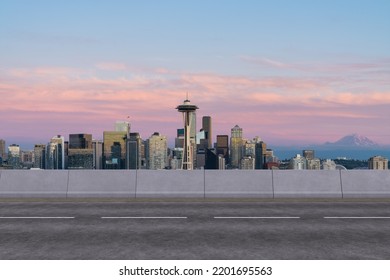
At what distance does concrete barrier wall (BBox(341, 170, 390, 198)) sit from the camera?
17.7 metres

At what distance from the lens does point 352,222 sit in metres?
12.1

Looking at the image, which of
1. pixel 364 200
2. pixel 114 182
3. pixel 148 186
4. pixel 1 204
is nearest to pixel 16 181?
pixel 1 204

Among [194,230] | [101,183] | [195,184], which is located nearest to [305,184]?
[195,184]

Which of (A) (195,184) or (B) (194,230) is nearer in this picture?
(B) (194,230)

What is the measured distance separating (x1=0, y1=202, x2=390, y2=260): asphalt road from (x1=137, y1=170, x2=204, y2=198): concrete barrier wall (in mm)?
1670

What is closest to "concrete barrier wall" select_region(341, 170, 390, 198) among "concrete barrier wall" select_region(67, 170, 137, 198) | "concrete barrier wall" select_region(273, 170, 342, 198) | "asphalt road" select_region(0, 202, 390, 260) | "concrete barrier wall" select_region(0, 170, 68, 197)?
"concrete barrier wall" select_region(273, 170, 342, 198)

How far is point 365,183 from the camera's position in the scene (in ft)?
58.8

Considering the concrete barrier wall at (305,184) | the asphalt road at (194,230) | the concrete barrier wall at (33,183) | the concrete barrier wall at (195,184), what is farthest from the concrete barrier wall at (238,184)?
the concrete barrier wall at (33,183)

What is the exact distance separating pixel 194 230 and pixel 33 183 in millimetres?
9134

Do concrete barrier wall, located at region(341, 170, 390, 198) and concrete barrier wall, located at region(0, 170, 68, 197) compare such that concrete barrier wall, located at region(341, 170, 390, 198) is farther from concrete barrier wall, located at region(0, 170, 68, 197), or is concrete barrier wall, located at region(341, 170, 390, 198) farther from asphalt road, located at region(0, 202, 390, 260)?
concrete barrier wall, located at region(0, 170, 68, 197)

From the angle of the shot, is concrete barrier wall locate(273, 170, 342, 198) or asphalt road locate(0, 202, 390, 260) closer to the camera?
asphalt road locate(0, 202, 390, 260)

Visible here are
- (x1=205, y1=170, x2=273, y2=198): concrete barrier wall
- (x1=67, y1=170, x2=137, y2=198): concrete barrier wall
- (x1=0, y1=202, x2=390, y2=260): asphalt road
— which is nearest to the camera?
(x1=0, y1=202, x2=390, y2=260): asphalt road

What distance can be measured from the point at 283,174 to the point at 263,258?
9.87 meters

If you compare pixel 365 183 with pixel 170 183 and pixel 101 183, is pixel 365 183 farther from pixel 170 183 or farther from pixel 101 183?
pixel 101 183
